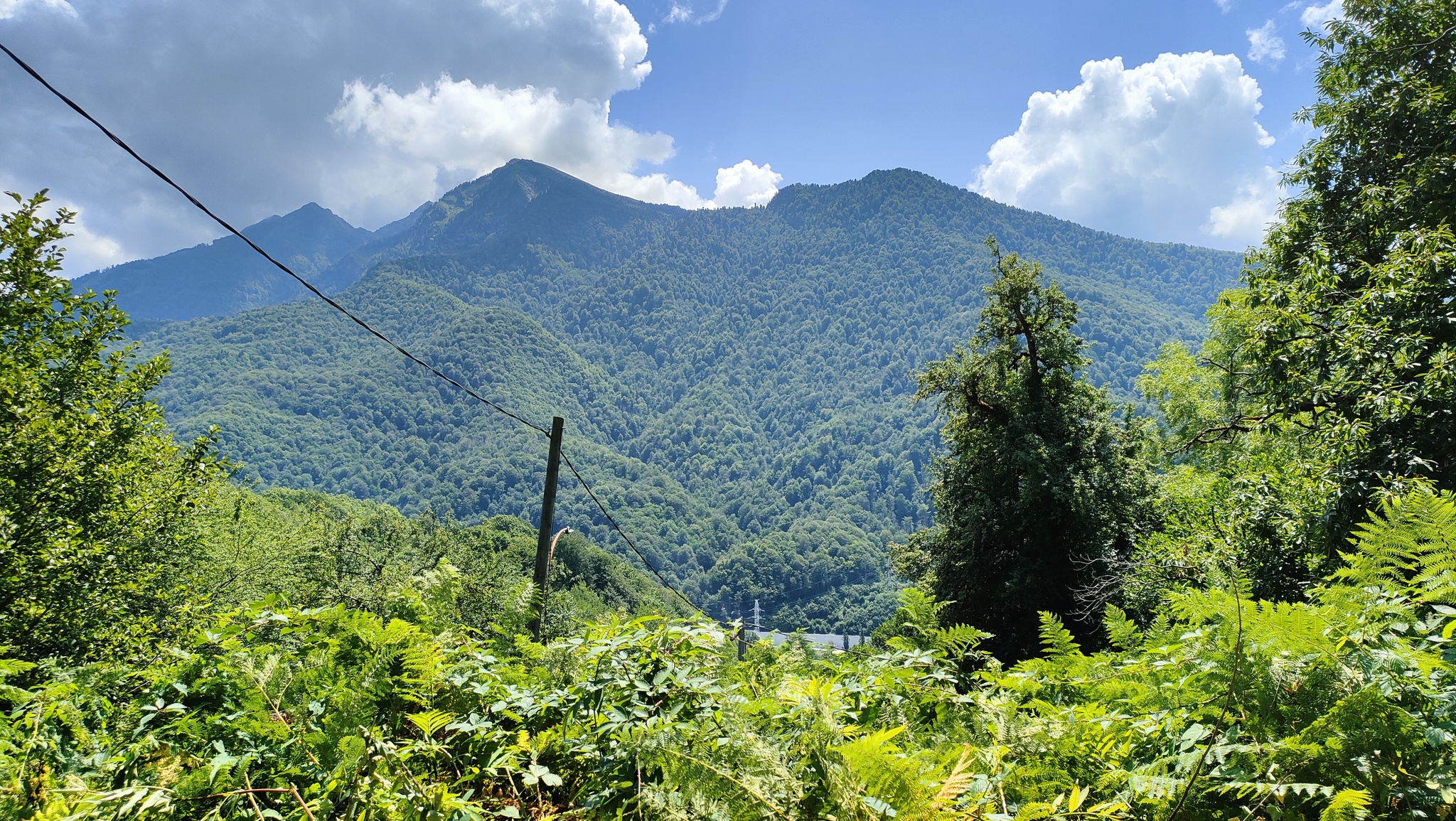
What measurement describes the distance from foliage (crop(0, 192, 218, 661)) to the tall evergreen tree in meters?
14.6

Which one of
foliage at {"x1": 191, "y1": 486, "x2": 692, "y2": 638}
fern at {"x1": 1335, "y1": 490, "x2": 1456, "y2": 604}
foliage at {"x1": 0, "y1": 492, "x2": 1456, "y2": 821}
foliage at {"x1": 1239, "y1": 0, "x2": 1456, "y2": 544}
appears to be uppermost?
foliage at {"x1": 1239, "y1": 0, "x2": 1456, "y2": 544}

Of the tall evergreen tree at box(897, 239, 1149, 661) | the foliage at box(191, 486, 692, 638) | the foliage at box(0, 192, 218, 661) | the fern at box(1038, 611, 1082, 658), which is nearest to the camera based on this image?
the fern at box(1038, 611, 1082, 658)

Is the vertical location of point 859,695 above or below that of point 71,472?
above

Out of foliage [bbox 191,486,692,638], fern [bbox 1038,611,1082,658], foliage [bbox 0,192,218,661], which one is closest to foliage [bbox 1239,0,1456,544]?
fern [bbox 1038,611,1082,658]

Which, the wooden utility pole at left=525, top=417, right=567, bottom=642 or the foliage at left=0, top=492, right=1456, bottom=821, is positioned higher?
the foliage at left=0, top=492, right=1456, bottom=821

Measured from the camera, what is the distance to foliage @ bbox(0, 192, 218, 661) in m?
7.14

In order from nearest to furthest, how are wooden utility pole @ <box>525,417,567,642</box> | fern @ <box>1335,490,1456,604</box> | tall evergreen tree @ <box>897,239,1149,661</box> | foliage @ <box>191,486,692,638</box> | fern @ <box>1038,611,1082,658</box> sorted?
fern @ <box>1335,490,1456,604</box> < fern @ <box>1038,611,1082,658</box> < foliage @ <box>191,486,692,638</box> < wooden utility pole @ <box>525,417,567,642</box> < tall evergreen tree @ <box>897,239,1149,661</box>

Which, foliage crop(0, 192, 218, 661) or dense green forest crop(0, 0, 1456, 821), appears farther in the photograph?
foliage crop(0, 192, 218, 661)

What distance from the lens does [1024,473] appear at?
1473cm

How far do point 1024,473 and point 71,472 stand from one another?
625 inches

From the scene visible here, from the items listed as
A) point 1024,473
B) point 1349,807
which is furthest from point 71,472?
point 1024,473

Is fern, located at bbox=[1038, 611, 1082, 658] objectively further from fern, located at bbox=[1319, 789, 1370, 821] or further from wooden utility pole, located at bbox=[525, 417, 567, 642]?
wooden utility pole, located at bbox=[525, 417, 567, 642]

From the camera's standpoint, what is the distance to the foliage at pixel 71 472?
23.4 feet

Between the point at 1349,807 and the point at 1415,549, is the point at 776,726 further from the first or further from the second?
the point at 1415,549
